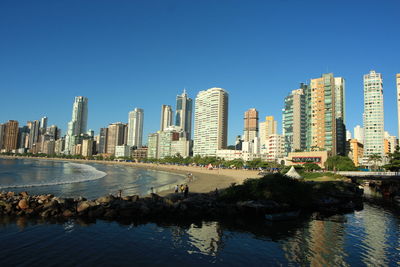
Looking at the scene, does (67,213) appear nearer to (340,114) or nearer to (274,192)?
(274,192)

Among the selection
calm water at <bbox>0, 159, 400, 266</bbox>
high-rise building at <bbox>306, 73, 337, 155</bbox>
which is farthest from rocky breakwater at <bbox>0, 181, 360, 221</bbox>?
high-rise building at <bbox>306, 73, 337, 155</bbox>

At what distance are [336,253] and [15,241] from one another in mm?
23766

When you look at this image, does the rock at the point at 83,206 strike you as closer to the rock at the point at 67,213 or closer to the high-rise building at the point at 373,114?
the rock at the point at 67,213

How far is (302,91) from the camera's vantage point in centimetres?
18725

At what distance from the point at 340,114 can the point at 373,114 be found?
23.9 metres

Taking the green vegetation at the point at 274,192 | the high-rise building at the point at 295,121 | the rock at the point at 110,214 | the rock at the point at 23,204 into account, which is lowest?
the rock at the point at 110,214

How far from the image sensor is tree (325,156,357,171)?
11500 centimetres

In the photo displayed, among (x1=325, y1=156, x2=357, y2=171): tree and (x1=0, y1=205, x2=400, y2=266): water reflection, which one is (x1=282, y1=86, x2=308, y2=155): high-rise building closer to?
(x1=325, y1=156, x2=357, y2=171): tree

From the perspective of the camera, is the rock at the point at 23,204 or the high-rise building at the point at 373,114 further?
the high-rise building at the point at 373,114

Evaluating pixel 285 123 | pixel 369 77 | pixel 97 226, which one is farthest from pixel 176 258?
pixel 369 77

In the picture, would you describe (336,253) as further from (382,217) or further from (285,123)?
(285,123)

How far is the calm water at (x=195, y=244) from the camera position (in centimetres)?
1814

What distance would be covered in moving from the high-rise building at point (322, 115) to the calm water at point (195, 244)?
130m

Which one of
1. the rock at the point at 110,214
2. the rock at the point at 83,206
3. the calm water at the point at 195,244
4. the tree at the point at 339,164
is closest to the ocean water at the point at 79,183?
the rock at the point at 83,206
